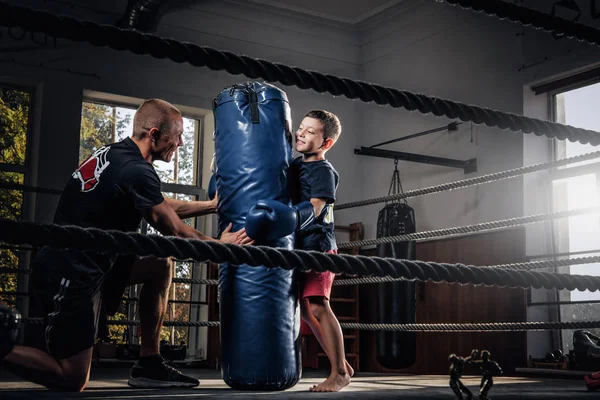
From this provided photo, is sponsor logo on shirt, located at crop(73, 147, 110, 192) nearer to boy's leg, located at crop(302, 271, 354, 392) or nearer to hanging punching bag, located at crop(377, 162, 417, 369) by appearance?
boy's leg, located at crop(302, 271, 354, 392)

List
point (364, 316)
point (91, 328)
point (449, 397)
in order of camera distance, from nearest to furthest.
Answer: point (449, 397)
point (91, 328)
point (364, 316)

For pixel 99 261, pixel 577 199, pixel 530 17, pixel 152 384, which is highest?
pixel 577 199

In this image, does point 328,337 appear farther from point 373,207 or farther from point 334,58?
point 334,58

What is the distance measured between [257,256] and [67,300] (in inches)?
44.5

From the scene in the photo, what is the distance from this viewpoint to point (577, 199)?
5.23m

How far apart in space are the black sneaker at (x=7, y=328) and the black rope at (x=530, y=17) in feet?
2.51

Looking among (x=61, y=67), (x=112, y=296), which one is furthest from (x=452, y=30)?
(x=112, y=296)

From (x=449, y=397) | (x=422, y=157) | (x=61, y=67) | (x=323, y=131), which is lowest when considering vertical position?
(x=449, y=397)

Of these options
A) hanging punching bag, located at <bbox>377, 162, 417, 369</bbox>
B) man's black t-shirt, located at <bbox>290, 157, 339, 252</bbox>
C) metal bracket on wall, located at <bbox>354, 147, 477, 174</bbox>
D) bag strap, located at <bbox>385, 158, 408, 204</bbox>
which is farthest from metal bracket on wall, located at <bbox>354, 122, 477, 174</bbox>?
man's black t-shirt, located at <bbox>290, 157, 339, 252</bbox>

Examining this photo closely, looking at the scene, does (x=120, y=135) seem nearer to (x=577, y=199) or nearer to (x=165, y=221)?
(x=577, y=199)

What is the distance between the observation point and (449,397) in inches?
68.3

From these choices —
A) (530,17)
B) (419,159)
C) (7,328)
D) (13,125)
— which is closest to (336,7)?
(419,159)

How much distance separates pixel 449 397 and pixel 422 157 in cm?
422

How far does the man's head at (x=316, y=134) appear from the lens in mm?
2359
